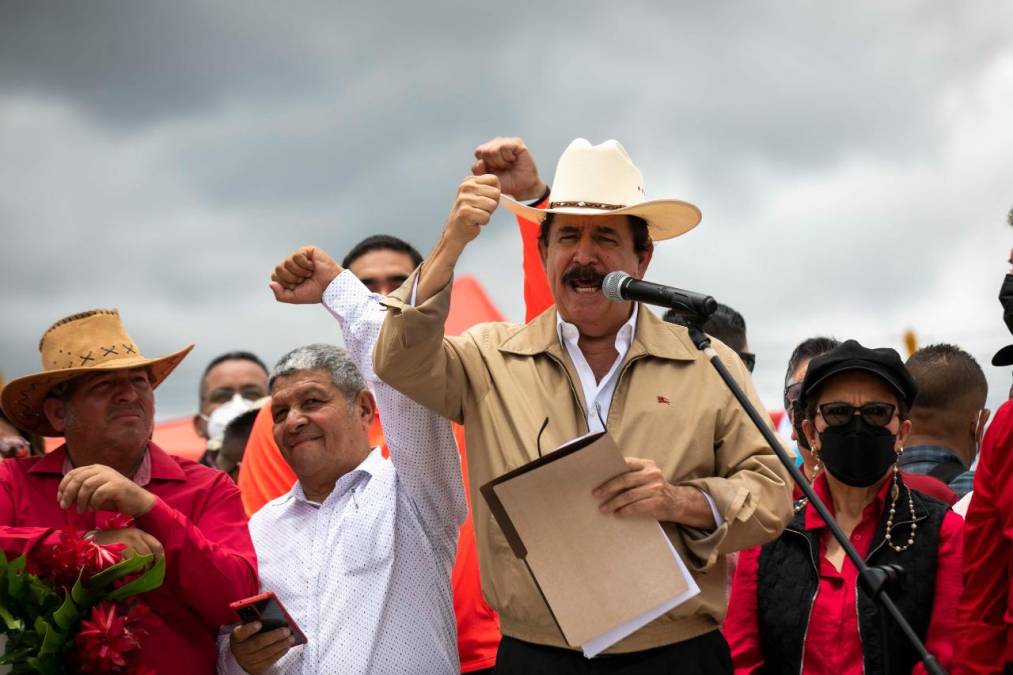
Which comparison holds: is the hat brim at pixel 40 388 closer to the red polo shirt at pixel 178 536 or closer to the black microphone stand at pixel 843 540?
the red polo shirt at pixel 178 536

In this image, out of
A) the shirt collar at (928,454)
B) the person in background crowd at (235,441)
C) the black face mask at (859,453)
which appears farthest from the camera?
the person in background crowd at (235,441)

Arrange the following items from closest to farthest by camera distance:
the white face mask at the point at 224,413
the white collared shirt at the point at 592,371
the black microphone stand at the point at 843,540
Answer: the black microphone stand at the point at 843,540
the white collared shirt at the point at 592,371
the white face mask at the point at 224,413

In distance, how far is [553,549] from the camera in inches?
144

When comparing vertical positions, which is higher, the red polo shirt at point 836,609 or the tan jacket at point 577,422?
the tan jacket at point 577,422

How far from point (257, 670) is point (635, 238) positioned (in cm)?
201

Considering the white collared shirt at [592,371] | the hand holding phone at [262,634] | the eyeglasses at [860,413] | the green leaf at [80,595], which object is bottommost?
the hand holding phone at [262,634]

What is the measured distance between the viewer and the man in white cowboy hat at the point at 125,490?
13.1 feet

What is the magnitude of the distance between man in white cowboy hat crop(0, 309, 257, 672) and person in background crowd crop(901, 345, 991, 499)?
331 centimetres

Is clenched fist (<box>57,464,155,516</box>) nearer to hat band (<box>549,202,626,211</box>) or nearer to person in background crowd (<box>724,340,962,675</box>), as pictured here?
hat band (<box>549,202,626,211</box>)

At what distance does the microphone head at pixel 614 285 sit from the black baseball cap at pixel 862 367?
1.16m

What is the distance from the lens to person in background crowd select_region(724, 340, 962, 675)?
412cm

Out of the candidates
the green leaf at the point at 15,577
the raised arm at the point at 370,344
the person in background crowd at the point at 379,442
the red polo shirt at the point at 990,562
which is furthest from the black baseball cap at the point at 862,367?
the green leaf at the point at 15,577

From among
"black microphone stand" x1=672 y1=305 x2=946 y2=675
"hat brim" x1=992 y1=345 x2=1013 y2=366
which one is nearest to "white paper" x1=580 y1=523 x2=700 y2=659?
"black microphone stand" x1=672 y1=305 x2=946 y2=675

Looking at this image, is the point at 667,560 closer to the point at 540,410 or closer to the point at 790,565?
the point at 540,410
